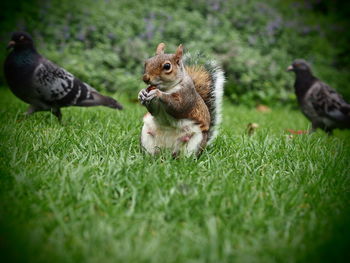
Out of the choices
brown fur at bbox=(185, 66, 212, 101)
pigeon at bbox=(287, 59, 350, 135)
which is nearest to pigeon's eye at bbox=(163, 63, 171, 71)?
brown fur at bbox=(185, 66, 212, 101)

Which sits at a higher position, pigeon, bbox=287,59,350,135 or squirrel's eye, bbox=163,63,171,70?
squirrel's eye, bbox=163,63,171,70

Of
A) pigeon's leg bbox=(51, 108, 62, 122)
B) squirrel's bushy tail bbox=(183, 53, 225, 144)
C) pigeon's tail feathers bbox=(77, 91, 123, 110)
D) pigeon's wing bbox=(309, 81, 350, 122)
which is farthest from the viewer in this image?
pigeon's wing bbox=(309, 81, 350, 122)

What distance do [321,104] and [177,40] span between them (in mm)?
3339

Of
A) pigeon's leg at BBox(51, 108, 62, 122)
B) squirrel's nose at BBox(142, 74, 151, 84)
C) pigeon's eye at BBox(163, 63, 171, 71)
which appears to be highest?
pigeon's eye at BBox(163, 63, 171, 71)

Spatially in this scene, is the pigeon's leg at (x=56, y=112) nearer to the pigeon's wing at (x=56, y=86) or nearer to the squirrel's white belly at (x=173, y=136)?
the pigeon's wing at (x=56, y=86)

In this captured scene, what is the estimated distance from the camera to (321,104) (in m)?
4.52

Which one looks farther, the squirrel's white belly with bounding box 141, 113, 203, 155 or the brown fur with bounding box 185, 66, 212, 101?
the brown fur with bounding box 185, 66, 212, 101

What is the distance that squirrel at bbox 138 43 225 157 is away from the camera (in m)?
2.23

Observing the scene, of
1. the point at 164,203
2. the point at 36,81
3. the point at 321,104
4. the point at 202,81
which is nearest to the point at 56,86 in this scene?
the point at 36,81

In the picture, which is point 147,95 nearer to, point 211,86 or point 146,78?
point 146,78

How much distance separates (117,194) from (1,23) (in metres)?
6.29

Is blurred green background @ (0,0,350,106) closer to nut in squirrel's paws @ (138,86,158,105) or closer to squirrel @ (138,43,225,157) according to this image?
squirrel @ (138,43,225,157)

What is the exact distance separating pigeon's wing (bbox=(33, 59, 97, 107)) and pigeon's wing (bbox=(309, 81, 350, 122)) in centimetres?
289

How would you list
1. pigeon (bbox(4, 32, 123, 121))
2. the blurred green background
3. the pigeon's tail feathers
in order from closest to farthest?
pigeon (bbox(4, 32, 123, 121)), the pigeon's tail feathers, the blurred green background
